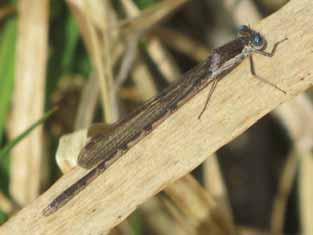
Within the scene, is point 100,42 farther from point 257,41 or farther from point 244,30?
point 257,41

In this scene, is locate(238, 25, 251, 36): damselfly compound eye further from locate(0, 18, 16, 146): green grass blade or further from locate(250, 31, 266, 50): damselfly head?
locate(0, 18, 16, 146): green grass blade

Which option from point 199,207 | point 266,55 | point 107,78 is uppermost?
point 107,78

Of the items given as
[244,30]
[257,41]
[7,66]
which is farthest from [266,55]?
[7,66]

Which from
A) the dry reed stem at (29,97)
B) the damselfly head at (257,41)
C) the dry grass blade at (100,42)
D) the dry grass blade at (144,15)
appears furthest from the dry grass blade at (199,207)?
the dry grass blade at (144,15)

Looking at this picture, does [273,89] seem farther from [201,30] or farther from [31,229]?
[201,30]

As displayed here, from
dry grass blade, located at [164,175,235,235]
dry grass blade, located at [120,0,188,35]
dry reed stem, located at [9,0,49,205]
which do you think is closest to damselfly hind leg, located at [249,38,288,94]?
dry grass blade, located at [164,175,235,235]

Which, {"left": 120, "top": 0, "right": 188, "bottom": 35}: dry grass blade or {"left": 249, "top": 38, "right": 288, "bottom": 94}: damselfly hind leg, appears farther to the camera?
{"left": 120, "top": 0, "right": 188, "bottom": 35}: dry grass blade
